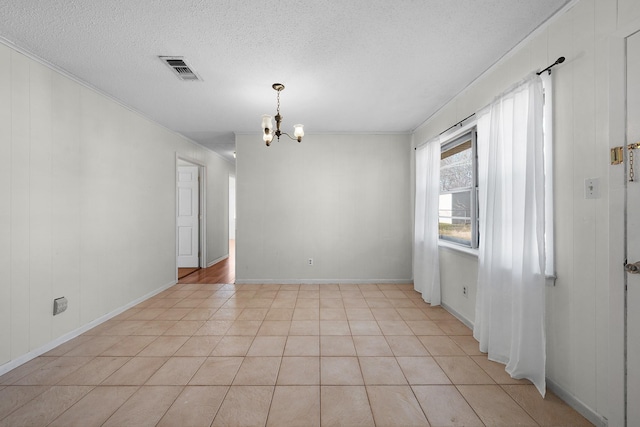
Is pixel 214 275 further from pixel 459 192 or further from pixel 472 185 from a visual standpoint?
pixel 472 185

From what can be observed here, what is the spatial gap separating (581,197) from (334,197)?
11.0ft

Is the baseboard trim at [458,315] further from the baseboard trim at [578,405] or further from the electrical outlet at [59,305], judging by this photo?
the electrical outlet at [59,305]

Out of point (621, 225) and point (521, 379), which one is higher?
point (621, 225)

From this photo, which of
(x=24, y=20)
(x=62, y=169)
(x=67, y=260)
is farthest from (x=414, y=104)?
(x=67, y=260)

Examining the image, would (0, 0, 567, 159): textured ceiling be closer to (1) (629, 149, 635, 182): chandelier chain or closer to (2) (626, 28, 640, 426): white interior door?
(2) (626, 28, 640, 426): white interior door

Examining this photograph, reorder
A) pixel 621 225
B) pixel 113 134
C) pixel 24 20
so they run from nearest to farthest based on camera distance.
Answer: pixel 621 225 → pixel 24 20 → pixel 113 134

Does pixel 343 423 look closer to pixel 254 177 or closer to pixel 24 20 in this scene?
pixel 24 20

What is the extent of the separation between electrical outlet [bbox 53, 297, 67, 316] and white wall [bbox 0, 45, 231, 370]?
0.04 metres

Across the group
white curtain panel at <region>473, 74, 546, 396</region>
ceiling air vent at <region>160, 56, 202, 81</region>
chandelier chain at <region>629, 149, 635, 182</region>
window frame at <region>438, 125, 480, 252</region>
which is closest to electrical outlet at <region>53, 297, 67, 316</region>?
ceiling air vent at <region>160, 56, 202, 81</region>

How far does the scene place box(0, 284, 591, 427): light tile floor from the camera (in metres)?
1.68

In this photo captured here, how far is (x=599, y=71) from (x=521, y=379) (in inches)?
84.6

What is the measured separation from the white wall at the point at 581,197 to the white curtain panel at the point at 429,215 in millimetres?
1641

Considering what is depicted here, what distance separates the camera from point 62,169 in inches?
103

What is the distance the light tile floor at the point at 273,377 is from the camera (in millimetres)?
1680
